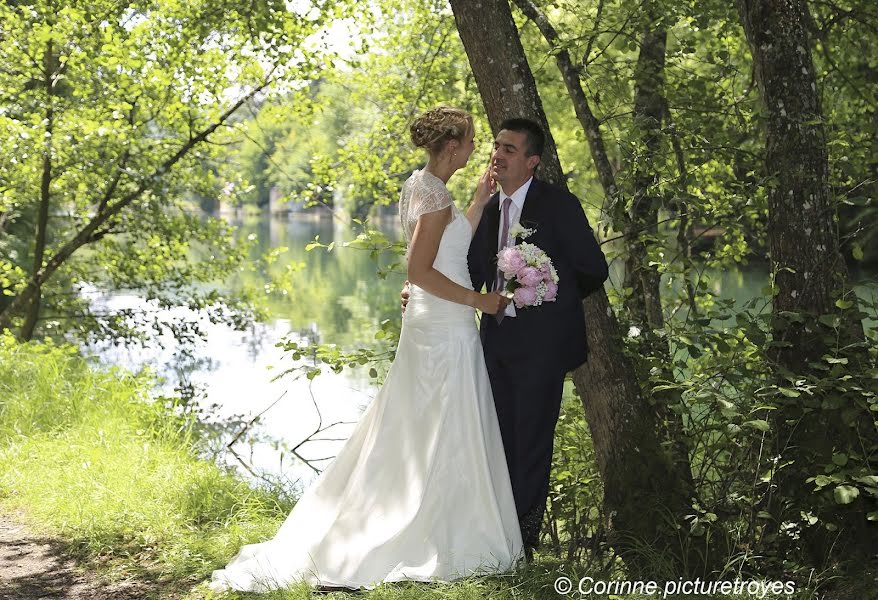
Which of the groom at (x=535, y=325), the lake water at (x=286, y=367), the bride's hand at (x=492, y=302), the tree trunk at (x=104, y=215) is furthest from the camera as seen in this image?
the tree trunk at (x=104, y=215)

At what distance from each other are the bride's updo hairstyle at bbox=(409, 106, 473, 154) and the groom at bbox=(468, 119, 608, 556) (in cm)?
20

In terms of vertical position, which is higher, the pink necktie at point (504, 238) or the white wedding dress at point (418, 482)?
the pink necktie at point (504, 238)

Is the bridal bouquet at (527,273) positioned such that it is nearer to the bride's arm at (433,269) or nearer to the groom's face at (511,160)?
the bride's arm at (433,269)

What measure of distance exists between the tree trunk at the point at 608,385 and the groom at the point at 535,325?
0.35 m

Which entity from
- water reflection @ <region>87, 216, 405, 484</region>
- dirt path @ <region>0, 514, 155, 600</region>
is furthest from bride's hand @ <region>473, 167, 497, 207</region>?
dirt path @ <region>0, 514, 155, 600</region>

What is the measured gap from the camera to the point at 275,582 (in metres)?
4.09

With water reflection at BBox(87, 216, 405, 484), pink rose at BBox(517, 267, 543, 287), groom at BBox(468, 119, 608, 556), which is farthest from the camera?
water reflection at BBox(87, 216, 405, 484)

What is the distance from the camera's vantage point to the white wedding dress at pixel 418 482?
13.6ft

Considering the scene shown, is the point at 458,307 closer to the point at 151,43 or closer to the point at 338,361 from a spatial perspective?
the point at 338,361

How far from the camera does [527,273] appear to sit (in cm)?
411

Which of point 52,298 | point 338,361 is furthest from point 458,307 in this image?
point 52,298

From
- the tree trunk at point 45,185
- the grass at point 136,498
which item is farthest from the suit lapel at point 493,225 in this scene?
the tree trunk at point 45,185

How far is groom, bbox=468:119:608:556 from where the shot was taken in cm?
438

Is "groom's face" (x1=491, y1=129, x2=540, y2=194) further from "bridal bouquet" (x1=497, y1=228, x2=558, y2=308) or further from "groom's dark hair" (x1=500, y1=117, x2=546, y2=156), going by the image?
"bridal bouquet" (x1=497, y1=228, x2=558, y2=308)
